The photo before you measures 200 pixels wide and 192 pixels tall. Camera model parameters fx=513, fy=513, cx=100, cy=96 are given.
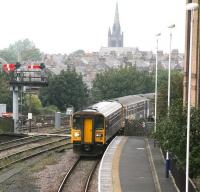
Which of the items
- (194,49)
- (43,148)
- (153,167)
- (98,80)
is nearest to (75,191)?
(153,167)

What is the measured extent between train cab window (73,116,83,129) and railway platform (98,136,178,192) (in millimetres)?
2285

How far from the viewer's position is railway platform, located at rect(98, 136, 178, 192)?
66.8ft

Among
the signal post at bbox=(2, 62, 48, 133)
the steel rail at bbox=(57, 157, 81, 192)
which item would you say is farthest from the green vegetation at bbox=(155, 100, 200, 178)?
the signal post at bbox=(2, 62, 48, 133)

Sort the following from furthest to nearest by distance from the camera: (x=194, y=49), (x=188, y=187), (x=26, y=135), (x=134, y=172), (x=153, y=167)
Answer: (x=26, y=135) < (x=194, y=49) < (x=153, y=167) < (x=134, y=172) < (x=188, y=187)

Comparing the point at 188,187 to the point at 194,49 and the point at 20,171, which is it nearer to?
the point at 20,171

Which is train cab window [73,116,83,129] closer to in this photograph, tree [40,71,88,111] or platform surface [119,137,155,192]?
platform surface [119,137,155,192]

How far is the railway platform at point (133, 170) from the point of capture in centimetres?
2036

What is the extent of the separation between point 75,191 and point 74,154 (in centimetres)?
1103

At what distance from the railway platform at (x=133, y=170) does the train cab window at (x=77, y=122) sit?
7.50 ft

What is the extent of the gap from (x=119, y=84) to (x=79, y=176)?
67.4 meters

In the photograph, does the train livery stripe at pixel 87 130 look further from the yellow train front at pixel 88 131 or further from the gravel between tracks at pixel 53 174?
the gravel between tracks at pixel 53 174

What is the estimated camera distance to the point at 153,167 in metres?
25.2

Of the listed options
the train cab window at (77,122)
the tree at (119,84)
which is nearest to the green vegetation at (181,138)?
the train cab window at (77,122)

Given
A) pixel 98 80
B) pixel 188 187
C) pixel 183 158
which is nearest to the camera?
pixel 188 187
